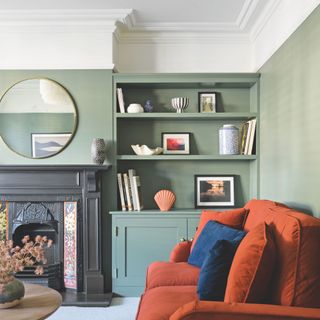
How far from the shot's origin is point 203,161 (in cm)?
378

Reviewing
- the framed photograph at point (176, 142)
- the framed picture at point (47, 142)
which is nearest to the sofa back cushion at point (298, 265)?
the framed photograph at point (176, 142)

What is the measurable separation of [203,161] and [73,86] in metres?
1.49

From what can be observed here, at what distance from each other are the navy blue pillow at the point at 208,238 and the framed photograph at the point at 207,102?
1503 millimetres

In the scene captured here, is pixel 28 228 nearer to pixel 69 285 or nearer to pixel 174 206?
pixel 69 285

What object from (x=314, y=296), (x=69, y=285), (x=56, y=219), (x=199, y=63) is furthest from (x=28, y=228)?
(x=314, y=296)

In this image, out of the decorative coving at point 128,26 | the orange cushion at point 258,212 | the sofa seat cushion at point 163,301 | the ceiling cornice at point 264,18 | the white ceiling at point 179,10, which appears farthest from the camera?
the decorative coving at point 128,26

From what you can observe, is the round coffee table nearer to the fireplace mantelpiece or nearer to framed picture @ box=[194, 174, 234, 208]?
the fireplace mantelpiece

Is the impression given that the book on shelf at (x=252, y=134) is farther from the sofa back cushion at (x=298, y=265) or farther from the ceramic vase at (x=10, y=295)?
the ceramic vase at (x=10, y=295)

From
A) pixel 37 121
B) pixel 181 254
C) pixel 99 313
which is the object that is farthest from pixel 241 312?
pixel 37 121

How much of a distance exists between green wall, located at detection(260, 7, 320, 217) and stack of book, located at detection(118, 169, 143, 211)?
119 cm

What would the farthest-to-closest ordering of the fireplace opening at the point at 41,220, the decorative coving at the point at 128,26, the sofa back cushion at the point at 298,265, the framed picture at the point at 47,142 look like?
the framed picture at the point at 47,142 → the fireplace opening at the point at 41,220 → the decorative coving at the point at 128,26 → the sofa back cushion at the point at 298,265

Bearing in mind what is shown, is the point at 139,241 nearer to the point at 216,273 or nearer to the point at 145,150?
the point at 145,150

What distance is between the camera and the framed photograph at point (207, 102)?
3727 millimetres

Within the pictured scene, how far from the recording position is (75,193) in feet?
11.2
